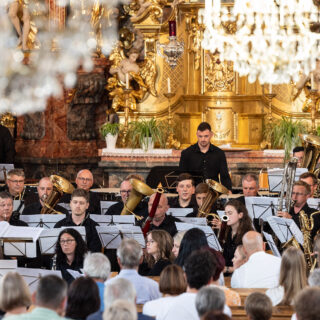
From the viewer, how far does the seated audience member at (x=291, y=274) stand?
604cm

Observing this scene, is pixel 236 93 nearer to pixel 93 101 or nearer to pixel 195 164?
pixel 93 101

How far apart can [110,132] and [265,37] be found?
290 centimetres

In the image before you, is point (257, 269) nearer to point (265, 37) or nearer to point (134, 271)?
point (134, 271)

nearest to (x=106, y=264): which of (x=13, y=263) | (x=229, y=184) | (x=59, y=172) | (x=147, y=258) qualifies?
(x=13, y=263)

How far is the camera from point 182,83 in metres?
15.8

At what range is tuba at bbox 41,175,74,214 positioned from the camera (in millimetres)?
9961

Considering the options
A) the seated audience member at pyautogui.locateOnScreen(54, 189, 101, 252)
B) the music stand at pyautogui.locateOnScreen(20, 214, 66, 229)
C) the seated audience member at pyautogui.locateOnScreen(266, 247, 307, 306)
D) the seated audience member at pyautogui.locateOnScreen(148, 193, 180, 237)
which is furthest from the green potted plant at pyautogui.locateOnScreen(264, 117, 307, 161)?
the seated audience member at pyautogui.locateOnScreen(266, 247, 307, 306)

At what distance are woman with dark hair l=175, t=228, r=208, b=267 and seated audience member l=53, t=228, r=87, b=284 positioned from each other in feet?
4.32

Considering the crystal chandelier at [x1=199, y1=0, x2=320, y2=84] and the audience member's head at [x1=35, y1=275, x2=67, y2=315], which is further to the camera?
the crystal chandelier at [x1=199, y1=0, x2=320, y2=84]

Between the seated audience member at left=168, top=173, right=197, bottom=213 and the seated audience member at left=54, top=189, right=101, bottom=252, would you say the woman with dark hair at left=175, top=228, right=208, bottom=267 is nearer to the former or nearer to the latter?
the seated audience member at left=54, top=189, right=101, bottom=252

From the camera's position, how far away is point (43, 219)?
30.0 ft

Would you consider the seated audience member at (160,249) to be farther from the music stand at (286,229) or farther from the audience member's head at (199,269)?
the audience member's head at (199,269)

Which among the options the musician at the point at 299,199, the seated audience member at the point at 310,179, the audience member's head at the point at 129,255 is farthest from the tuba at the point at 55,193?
the audience member's head at the point at 129,255

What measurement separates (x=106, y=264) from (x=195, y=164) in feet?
19.1
